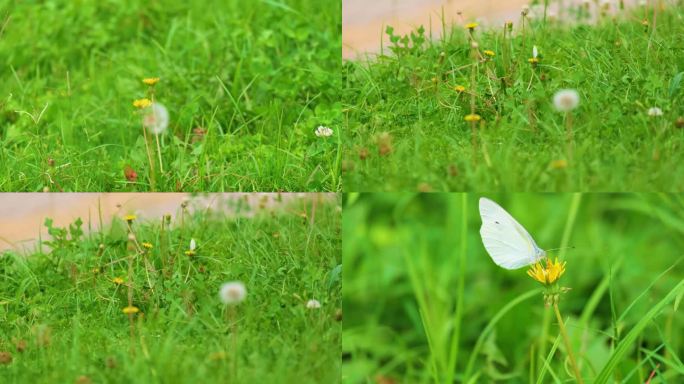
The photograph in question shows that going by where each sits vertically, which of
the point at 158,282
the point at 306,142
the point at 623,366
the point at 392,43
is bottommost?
the point at 623,366

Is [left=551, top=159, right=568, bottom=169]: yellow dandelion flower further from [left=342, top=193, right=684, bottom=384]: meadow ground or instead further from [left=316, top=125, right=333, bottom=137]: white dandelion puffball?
[left=316, top=125, right=333, bottom=137]: white dandelion puffball

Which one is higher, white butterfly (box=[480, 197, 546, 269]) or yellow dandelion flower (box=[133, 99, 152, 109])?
yellow dandelion flower (box=[133, 99, 152, 109])

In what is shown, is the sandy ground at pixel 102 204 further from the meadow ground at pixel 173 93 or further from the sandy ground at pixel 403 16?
the sandy ground at pixel 403 16

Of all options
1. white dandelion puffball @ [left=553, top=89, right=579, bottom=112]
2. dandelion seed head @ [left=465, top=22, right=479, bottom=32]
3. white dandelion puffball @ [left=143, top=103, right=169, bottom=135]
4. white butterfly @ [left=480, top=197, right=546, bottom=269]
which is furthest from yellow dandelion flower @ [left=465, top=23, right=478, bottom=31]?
white dandelion puffball @ [left=143, top=103, right=169, bottom=135]

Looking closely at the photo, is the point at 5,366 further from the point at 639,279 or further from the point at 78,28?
the point at 639,279

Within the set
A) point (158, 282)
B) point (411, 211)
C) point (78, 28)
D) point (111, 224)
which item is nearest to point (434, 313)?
point (411, 211)

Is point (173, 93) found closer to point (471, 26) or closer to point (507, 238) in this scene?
point (471, 26)
